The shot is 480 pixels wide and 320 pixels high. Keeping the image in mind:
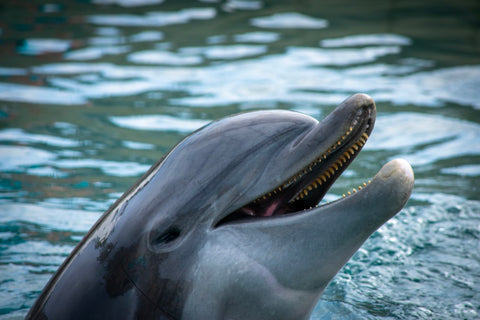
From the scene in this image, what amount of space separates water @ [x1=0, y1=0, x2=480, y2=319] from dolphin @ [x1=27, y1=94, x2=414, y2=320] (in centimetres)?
142

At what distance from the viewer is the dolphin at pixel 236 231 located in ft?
9.66

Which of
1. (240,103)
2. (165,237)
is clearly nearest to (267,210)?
(165,237)

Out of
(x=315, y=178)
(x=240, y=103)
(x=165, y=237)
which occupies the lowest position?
(x=240, y=103)

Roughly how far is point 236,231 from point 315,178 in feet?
1.53

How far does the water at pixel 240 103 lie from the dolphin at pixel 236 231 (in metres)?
1.42

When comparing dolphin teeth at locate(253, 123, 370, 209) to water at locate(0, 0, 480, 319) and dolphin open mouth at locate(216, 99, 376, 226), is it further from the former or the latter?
water at locate(0, 0, 480, 319)

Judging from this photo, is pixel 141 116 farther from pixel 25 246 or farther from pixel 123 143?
pixel 25 246

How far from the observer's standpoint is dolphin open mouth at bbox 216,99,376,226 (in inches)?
117

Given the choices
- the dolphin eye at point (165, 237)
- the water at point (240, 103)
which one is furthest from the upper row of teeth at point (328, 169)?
the water at point (240, 103)

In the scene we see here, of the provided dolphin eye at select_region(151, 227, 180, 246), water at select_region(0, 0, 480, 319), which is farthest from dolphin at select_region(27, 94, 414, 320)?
water at select_region(0, 0, 480, 319)

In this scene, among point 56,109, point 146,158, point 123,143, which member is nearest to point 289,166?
point 146,158

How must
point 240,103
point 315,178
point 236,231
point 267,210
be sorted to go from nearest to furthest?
point 236,231, point 315,178, point 267,210, point 240,103

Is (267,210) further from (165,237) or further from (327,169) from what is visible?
(165,237)

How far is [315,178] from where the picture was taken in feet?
10.3
